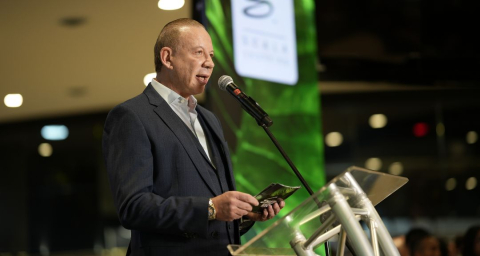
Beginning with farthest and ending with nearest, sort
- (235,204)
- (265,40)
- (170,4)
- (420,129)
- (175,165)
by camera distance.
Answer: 1. (420,129)
2. (170,4)
3. (265,40)
4. (175,165)
5. (235,204)

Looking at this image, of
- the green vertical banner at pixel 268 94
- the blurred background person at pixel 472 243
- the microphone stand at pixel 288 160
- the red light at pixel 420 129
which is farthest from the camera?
the red light at pixel 420 129

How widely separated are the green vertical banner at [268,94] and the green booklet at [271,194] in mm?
1921

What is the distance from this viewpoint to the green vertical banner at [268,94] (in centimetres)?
411

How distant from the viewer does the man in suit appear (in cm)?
197

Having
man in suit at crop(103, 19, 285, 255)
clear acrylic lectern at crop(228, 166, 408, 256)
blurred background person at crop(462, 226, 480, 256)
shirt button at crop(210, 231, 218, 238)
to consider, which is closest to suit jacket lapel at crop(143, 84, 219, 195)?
man in suit at crop(103, 19, 285, 255)

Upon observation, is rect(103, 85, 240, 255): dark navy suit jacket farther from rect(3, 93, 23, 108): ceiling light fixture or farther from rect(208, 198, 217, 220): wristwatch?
rect(3, 93, 23, 108): ceiling light fixture

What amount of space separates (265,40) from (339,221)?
283cm

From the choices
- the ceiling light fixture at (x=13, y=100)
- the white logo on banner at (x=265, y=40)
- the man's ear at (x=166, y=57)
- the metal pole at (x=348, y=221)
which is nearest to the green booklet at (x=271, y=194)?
the metal pole at (x=348, y=221)

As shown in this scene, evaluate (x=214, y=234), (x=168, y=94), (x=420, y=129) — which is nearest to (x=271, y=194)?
(x=214, y=234)

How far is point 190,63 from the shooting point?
2.32 m

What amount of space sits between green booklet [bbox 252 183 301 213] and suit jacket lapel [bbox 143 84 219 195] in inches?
6.5

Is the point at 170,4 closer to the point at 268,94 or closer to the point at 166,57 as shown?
the point at 268,94

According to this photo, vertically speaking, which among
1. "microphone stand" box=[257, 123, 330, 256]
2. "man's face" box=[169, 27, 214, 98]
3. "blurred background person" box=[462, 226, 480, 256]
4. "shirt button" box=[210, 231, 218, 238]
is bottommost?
"blurred background person" box=[462, 226, 480, 256]

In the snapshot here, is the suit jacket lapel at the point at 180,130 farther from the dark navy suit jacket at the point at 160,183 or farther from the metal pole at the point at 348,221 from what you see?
the metal pole at the point at 348,221
